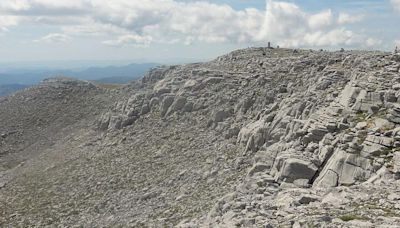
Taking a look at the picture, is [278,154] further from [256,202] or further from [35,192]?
[35,192]

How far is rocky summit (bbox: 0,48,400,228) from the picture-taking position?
27556 millimetres

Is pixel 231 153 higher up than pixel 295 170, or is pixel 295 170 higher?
pixel 295 170

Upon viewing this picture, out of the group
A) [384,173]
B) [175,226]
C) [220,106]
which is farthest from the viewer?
[220,106]

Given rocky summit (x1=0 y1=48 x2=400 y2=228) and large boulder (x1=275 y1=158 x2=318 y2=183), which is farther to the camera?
large boulder (x1=275 y1=158 x2=318 y2=183)

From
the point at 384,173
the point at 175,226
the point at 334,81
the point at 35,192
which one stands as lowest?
the point at 35,192

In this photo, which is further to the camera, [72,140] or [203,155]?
[72,140]

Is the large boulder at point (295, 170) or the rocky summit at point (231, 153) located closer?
the rocky summit at point (231, 153)

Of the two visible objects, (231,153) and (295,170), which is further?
(231,153)

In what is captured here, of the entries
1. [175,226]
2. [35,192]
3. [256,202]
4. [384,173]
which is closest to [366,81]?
[384,173]

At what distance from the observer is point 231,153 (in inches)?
1759

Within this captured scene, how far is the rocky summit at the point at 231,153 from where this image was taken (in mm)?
27556

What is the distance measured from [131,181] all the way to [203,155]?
842 cm

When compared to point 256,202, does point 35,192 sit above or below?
below

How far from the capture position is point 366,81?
38969mm
